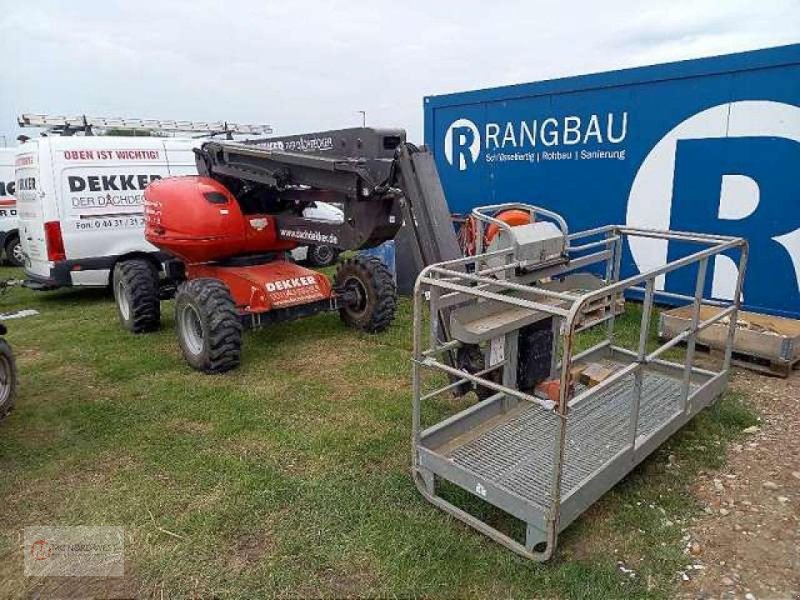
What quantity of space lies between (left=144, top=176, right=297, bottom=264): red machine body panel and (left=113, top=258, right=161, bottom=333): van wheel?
23.9 inches

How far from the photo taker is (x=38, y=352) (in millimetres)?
5973

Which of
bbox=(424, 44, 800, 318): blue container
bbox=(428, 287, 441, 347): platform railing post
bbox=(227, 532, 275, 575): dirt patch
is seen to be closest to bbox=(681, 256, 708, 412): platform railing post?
bbox=(428, 287, 441, 347): platform railing post

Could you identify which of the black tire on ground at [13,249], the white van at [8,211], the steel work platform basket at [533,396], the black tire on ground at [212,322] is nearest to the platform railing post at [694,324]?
the steel work platform basket at [533,396]

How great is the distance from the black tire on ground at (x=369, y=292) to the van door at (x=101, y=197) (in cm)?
346

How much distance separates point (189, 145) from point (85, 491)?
6.22 metres

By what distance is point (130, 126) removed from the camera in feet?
32.8

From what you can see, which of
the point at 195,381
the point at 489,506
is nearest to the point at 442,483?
the point at 489,506

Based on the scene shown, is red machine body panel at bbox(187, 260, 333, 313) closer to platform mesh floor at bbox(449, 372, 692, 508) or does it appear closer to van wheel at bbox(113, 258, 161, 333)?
van wheel at bbox(113, 258, 161, 333)

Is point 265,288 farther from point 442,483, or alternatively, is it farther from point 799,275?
point 799,275

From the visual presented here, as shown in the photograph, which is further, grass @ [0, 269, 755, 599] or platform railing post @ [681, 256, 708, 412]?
platform railing post @ [681, 256, 708, 412]

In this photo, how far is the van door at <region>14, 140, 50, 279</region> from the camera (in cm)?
724

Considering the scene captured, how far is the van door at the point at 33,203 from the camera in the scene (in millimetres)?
7238

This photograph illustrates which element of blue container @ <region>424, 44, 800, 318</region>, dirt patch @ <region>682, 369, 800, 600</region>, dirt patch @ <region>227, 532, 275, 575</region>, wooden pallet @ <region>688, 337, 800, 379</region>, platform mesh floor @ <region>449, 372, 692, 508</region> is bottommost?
dirt patch @ <region>682, 369, 800, 600</region>

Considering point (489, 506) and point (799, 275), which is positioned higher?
point (799, 275)
